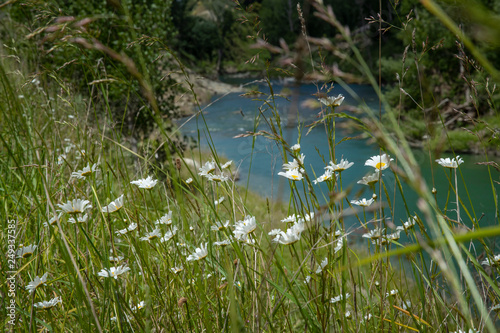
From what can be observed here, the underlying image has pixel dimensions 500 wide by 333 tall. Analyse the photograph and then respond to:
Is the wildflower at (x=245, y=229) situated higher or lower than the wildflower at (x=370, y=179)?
lower

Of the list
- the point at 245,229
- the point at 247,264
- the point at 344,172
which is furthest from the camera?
the point at 344,172

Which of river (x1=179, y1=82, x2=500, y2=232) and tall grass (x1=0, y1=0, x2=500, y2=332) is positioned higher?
tall grass (x1=0, y1=0, x2=500, y2=332)

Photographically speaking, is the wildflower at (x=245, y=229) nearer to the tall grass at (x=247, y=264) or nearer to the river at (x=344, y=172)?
the tall grass at (x=247, y=264)

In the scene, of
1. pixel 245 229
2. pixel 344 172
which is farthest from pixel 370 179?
pixel 344 172

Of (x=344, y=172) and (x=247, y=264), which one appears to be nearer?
(x=247, y=264)

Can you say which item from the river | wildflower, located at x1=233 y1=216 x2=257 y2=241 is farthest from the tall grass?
the river

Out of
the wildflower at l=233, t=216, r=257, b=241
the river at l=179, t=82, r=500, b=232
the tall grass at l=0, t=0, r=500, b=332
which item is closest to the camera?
the tall grass at l=0, t=0, r=500, b=332

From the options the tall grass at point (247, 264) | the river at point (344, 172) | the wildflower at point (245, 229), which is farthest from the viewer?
the river at point (344, 172)

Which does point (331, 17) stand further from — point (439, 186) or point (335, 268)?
point (439, 186)

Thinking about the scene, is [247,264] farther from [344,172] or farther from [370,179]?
[344,172]

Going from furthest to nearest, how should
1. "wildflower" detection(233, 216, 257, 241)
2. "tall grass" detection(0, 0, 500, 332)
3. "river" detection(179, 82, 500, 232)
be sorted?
1. "river" detection(179, 82, 500, 232)
2. "wildflower" detection(233, 216, 257, 241)
3. "tall grass" detection(0, 0, 500, 332)

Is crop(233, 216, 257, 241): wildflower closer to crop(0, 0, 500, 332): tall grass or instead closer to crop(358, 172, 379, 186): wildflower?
crop(0, 0, 500, 332): tall grass

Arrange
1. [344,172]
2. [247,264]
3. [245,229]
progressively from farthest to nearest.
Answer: [344,172], [247,264], [245,229]

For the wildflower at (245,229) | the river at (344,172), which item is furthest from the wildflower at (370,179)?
the river at (344,172)
